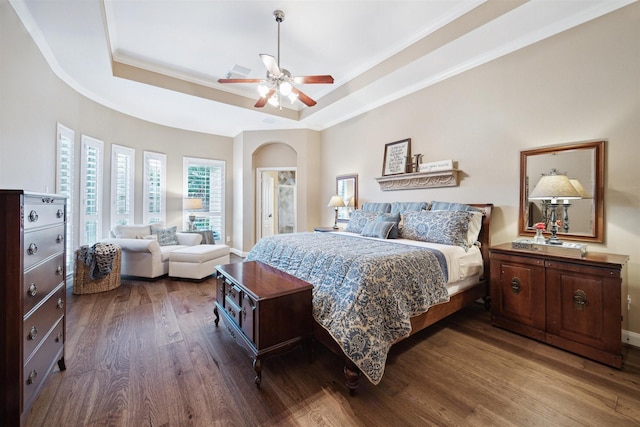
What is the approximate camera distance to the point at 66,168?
3.72 meters

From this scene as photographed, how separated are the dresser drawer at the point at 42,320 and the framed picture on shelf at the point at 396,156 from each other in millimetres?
3946

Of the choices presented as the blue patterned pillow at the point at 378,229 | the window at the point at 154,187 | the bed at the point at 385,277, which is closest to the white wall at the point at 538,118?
the bed at the point at 385,277

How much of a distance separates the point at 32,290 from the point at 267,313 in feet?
4.21

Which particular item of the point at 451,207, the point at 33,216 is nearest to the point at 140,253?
the point at 33,216

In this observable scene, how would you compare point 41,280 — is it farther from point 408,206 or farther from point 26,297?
point 408,206

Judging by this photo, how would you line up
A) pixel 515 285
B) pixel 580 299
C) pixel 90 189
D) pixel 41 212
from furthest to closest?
pixel 90 189 < pixel 515 285 < pixel 580 299 < pixel 41 212

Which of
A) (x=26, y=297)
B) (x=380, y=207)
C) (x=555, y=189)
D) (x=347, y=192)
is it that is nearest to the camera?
(x=26, y=297)

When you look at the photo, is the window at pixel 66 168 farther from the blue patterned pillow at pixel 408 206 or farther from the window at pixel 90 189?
the blue patterned pillow at pixel 408 206

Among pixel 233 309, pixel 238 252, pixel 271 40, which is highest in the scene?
pixel 271 40

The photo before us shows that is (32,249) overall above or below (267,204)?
below

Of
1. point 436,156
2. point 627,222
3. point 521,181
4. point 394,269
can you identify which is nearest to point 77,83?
point 394,269

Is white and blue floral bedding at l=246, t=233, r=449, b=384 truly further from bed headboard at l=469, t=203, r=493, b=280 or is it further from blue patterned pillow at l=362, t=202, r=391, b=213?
blue patterned pillow at l=362, t=202, r=391, b=213

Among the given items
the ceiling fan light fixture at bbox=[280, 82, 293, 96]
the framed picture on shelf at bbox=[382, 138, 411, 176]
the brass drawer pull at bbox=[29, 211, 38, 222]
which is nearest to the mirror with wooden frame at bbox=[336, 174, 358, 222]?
the framed picture on shelf at bbox=[382, 138, 411, 176]

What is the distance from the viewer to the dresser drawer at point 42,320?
4.44ft
